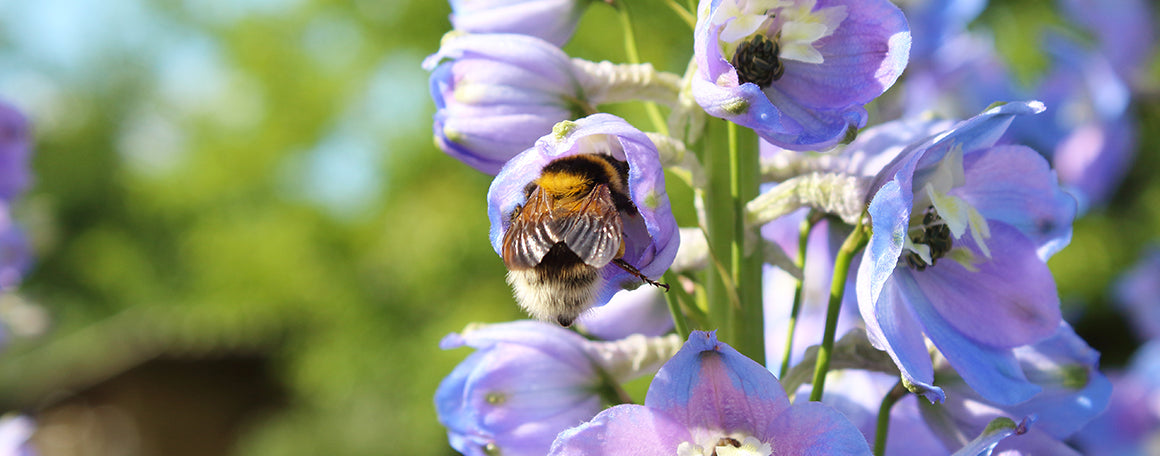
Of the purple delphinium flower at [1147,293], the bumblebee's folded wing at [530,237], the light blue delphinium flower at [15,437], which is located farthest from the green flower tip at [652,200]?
the purple delphinium flower at [1147,293]

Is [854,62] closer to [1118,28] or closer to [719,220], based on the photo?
[719,220]

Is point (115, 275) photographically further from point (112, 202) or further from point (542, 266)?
point (542, 266)

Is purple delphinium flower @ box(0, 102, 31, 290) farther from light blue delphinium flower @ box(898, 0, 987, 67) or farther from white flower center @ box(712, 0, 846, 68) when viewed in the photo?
light blue delphinium flower @ box(898, 0, 987, 67)

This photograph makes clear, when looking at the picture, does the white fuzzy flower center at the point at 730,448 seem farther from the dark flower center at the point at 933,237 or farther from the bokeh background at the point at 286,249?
the bokeh background at the point at 286,249

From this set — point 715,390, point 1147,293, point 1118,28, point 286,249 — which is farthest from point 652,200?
point 286,249

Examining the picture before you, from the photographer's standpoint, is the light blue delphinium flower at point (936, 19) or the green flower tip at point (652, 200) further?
the light blue delphinium flower at point (936, 19)

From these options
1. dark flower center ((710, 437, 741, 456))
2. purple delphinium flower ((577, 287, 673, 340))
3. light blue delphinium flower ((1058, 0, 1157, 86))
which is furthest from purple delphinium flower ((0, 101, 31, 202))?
light blue delphinium flower ((1058, 0, 1157, 86))

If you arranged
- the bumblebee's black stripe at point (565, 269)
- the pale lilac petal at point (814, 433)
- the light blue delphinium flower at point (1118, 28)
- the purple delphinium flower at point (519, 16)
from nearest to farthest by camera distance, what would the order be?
the pale lilac petal at point (814, 433), the bumblebee's black stripe at point (565, 269), the purple delphinium flower at point (519, 16), the light blue delphinium flower at point (1118, 28)
